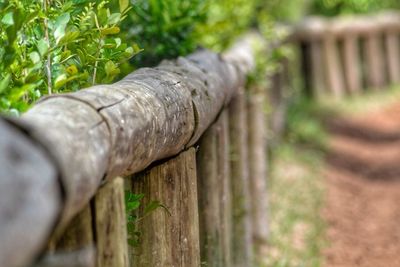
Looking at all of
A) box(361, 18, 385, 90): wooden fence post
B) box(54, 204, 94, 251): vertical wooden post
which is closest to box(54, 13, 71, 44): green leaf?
box(54, 204, 94, 251): vertical wooden post

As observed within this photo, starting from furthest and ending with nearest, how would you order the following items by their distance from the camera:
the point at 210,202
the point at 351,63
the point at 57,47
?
the point at 351,63 → the point at 210,202 → the point at 57,47

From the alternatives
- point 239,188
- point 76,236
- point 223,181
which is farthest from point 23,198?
point 239,188

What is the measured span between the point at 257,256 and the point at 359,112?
779cm

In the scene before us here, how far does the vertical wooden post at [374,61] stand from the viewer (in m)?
15.2

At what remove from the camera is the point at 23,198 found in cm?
158

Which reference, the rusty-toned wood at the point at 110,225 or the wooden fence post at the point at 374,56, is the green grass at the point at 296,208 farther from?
the wooden fence post at the point at 374,56

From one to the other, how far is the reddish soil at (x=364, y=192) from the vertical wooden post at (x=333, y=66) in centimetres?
116

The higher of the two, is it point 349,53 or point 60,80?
point 349,53

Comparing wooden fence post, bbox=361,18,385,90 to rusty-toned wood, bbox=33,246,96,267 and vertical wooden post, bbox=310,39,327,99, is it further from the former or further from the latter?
rusty-toned wood, bbox=33,246,96,267

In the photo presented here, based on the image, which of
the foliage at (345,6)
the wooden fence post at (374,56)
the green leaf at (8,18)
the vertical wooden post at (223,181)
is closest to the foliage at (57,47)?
the green leaf at (8,18)

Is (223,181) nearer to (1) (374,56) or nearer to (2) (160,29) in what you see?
(2) (160,29)

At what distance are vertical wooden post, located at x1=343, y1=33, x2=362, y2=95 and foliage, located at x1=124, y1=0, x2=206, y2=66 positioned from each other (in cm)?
990

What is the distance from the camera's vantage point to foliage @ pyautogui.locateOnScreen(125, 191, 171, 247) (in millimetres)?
2701

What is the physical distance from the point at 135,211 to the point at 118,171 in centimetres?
87
